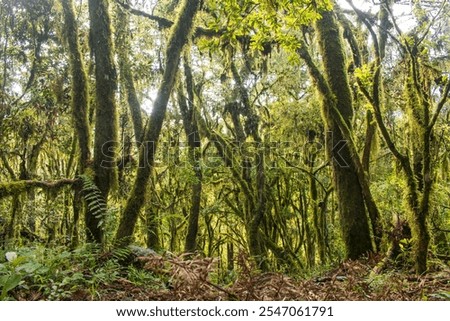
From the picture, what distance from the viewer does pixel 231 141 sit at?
13.1 metres

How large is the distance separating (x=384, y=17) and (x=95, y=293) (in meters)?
6.10

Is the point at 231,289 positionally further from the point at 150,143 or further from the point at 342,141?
the point at 342,141

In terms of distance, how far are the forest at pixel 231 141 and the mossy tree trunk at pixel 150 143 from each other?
23 mm

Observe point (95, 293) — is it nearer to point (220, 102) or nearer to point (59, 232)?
point (220, 102)

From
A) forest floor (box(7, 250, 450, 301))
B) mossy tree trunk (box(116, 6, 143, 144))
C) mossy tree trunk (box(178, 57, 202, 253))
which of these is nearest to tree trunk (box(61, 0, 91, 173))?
mossy tree trunk (box(116, 6, 143, 144))

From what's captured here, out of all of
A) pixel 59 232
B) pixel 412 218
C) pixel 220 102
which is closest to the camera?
pixel 412 218

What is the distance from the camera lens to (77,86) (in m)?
7.35

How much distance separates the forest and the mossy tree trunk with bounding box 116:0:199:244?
2 centimetres

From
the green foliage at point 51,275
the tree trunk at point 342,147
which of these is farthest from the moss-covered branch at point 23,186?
the tree trunk at point 342,147

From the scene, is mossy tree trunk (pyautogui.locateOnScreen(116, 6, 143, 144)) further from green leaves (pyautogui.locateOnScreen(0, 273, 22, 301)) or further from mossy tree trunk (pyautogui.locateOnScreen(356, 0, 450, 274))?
green leaves (pyautogui.locateOnScreen(0, 273, 22, 301))

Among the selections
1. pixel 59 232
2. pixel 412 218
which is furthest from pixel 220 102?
pixel 412 218

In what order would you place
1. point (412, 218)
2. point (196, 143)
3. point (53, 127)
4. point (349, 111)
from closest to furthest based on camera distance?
point (412, 218), point (349, 111), point (196, 143), point (53, 127)

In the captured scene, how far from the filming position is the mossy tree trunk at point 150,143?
20.5 feet

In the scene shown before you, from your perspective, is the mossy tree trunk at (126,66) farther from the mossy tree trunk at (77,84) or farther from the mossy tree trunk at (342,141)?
the mossy tree trunk at (342,141)
